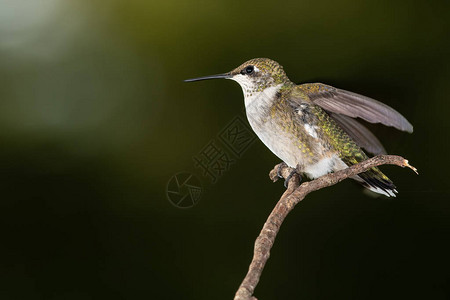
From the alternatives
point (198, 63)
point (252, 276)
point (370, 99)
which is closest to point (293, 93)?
point (370, 99)

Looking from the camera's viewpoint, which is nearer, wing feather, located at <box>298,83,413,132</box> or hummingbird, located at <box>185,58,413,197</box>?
wing feather, located at <box>298,83,413,132</box>

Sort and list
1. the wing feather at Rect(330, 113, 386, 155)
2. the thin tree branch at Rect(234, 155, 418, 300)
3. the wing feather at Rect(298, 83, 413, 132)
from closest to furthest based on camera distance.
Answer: the thin tree branch at Rect(234, 155, 418, 300) → the wing feather at Rect(298, 83, 413, 132) → the wing feather at Rect(330, 113, 386, 155)

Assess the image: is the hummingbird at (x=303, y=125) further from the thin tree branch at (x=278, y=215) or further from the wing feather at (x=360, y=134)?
the thin tree branch at (x=278, y=215)

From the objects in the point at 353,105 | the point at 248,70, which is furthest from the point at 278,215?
the point at 248,70

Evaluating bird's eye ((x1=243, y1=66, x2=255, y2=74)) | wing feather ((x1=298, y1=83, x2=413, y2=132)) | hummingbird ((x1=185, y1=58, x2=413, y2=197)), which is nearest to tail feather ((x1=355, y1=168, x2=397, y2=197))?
hummingbird ((x1=185, y1=58, x2=413, y2=197))

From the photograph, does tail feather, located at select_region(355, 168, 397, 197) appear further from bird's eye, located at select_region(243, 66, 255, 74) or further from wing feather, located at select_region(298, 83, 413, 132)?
bird's eye, located at select_region(243, 66, 255, 74)

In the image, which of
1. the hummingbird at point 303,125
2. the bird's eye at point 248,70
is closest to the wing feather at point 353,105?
the hummingbird at point 303,125
